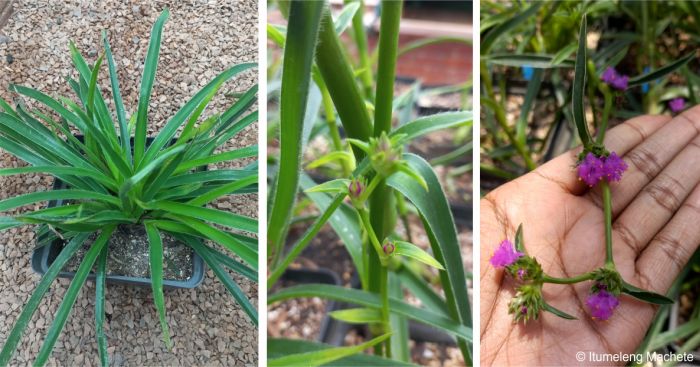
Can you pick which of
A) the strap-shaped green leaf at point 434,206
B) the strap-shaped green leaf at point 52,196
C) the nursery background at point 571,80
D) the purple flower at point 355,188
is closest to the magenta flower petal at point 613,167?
the nursery background at point 571,80

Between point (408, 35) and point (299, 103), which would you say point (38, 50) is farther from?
point (408, 35)

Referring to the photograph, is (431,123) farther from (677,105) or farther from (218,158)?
(677,105)

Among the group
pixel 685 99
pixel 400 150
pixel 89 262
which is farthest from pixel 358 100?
pixel 685 99

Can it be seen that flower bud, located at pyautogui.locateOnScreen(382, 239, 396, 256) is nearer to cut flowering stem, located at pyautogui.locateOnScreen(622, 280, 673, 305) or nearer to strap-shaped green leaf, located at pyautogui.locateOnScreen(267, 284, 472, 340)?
strap-shaped green leaf, located at pyautogui.locateOnScreen(267, 284, 472, 340)

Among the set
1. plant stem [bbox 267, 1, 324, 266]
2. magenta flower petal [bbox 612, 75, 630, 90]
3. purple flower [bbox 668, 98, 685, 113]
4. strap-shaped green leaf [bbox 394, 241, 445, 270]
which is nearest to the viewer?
plant stem [bbox 267, 1, 324, 266]

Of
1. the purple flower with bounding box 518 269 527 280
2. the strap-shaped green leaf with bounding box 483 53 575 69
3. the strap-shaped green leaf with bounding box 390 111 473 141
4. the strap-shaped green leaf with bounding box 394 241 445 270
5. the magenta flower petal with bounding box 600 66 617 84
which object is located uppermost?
the strap-shaped green leaf with bounding box 483 53 575 69

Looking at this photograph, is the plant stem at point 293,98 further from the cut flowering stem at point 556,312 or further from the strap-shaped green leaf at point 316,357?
the cut flowering stem at point 556,312

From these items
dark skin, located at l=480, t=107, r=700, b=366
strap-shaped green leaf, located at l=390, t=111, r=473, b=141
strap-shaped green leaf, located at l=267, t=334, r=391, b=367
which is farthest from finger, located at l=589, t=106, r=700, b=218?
strap-shaped green leaf, located at l=267, t=334, r=391, b=367
